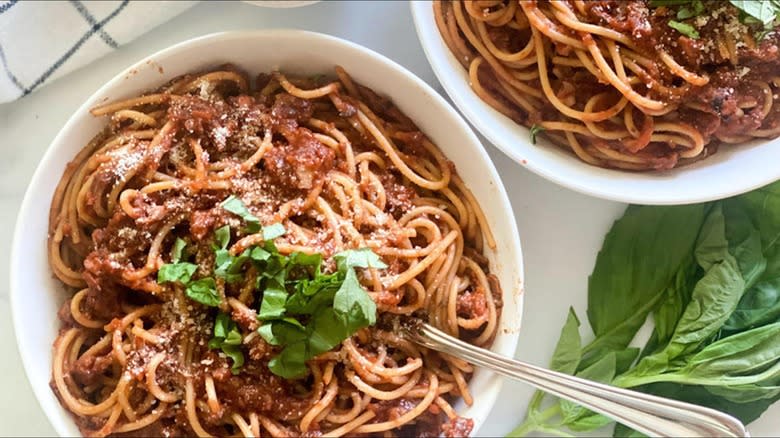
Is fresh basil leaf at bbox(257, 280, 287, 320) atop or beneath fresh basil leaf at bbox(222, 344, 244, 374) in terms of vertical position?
atop

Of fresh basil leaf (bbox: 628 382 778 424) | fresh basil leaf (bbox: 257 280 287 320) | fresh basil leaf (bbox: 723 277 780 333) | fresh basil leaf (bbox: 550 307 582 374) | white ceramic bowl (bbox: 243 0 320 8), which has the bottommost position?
fresh basil leaf (bbox: 257 280 287 320)

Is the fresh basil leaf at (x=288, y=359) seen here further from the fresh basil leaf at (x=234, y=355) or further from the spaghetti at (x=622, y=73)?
the spaghetti at (x=622, y=73)

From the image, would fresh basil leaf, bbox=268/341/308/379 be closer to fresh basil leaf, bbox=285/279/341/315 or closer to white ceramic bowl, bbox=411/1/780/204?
fresh basil leaf, bbox=285/279/341/315

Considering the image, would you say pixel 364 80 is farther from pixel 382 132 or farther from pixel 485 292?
pixel 485 292

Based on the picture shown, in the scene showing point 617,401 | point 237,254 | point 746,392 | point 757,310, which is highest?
point 757,310

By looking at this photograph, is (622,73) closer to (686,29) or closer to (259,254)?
(686,29)

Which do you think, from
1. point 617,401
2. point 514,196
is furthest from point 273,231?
point 617,401

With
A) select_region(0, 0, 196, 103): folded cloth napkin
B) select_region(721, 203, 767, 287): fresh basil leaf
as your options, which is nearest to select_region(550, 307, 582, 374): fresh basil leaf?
select_region(721, 203, 767, 287): fresh basil leaf
